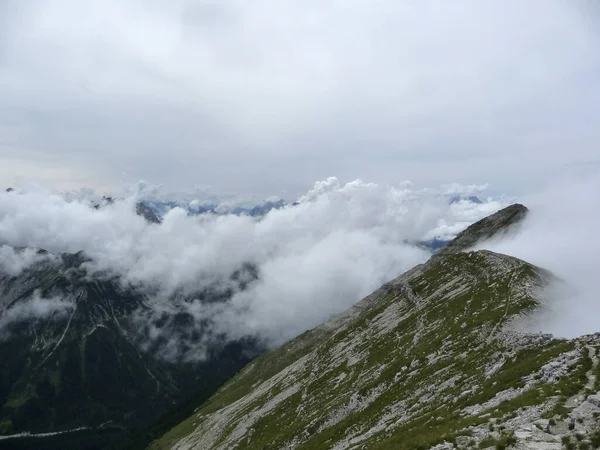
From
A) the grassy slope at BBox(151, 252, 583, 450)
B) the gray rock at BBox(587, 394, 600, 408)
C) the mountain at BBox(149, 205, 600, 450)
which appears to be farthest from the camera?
the grassy slope at BBox(151, 252, 583, 450)

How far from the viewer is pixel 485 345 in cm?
6362

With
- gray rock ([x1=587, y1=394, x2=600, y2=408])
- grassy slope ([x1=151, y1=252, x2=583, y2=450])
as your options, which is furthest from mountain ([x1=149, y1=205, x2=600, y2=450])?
grassy slope ([x1=151, y1=252, x2=583, y2=450])

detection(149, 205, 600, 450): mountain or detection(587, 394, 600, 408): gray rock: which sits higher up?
detection(587, 394, 600, 408): gray rock

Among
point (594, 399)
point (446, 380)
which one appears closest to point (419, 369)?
point (446, 380)

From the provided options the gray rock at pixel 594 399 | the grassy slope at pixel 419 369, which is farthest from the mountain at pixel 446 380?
the grassy slope at pixel 419 369

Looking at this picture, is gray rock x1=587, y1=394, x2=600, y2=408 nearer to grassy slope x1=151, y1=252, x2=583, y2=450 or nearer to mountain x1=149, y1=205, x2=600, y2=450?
mountain x1=149, y1=205, x2=600, y2=450

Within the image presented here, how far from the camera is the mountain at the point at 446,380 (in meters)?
29.0

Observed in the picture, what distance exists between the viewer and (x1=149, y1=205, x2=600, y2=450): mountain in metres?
29.0

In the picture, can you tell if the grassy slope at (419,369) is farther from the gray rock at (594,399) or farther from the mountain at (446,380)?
the gray rock at (594,399)

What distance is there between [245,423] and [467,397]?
11766 cm

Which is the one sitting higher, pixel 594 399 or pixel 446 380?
pixel 594 399

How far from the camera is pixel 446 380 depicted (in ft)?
185

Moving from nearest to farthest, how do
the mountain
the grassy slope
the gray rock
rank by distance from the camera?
the gray rock, the mountain, the grassy slope

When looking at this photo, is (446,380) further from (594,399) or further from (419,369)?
(594,399)
